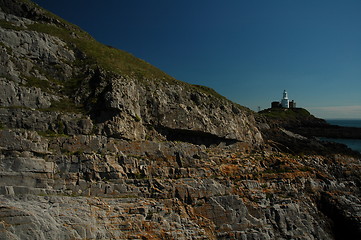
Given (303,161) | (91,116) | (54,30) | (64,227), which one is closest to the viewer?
(64,227)

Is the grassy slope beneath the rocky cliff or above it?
above

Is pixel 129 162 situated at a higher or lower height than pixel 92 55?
lower

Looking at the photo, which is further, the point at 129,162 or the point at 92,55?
the point at 92,55

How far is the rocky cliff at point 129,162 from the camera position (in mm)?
13719

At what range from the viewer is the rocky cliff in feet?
45.0

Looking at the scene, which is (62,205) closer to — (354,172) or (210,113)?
(210,113)

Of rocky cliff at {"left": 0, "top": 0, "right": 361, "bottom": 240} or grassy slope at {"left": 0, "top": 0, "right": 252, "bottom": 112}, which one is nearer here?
rocky cliff at {"left": 0, "top": 0, "right": 361, "bottom": 240}

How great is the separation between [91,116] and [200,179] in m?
10.2

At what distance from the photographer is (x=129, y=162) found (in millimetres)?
16891

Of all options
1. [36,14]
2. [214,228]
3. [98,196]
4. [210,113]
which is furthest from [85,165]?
[36,14]

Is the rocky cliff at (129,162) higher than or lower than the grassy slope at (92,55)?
lower

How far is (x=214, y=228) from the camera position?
1680 cm

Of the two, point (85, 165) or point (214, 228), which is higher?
point (85, 165)

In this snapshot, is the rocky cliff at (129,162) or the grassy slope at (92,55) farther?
the grassy slope at (92,55)
